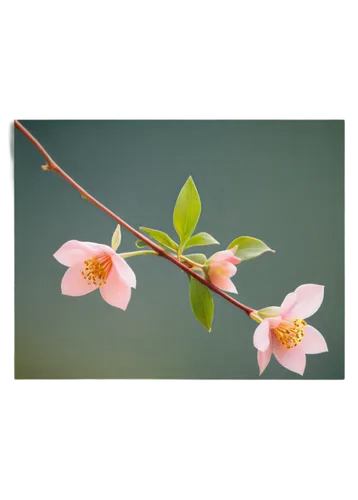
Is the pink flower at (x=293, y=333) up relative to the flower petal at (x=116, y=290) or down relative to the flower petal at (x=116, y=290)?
down

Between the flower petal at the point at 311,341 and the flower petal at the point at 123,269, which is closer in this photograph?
the flower petal at the point at 123,269

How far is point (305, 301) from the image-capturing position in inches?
41.1

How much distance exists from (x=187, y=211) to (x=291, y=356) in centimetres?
40

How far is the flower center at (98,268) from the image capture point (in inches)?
40.4

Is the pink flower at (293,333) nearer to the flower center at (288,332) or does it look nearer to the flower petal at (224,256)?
the flower center at (288,332)

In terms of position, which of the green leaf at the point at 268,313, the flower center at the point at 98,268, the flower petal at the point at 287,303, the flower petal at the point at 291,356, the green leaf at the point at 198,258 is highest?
the green leaf at the point at 198,258

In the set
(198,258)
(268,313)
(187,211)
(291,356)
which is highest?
(187,211)

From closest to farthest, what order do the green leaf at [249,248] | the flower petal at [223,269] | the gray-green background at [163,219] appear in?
the flower petal at [223,269]
the green leaf at [249,248]
the gray-green background at [163,219]

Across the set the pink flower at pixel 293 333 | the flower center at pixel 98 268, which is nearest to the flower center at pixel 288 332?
the pink flower at pixel 293 333

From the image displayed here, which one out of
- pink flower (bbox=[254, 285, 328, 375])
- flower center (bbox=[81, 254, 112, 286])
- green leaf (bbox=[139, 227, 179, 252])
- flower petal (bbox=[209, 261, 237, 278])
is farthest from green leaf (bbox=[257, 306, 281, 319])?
flower center (bbox=[81, 254, 112, 286])

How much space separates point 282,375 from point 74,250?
66 centimetres

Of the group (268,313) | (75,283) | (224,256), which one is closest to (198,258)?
(224,256)

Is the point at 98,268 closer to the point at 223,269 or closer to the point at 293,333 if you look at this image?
the point at 223,269

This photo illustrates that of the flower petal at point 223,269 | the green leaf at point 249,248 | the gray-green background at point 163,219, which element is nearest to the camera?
the flower petal at point 223,269
